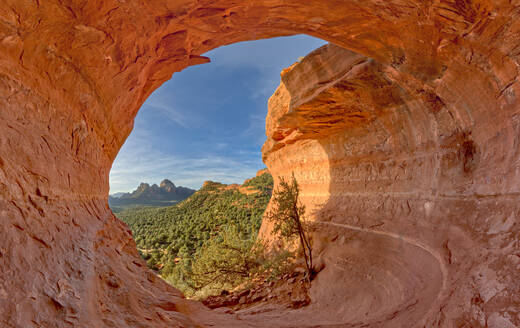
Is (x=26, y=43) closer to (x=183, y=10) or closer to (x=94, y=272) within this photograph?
(x=183, y=10)

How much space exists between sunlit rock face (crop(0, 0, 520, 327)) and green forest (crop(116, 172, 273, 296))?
464 cm

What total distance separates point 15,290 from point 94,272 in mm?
1002

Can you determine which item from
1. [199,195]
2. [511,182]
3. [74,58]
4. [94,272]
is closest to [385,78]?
[511,182]

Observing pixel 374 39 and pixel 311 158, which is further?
pixel 311 158

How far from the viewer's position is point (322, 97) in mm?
7926

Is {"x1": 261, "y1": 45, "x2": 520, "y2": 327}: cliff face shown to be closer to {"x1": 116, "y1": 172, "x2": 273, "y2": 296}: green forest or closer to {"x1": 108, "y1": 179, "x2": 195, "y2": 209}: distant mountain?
{"x1": 116, "y1": 172, "x2": 273, "y2": 296}: green forest

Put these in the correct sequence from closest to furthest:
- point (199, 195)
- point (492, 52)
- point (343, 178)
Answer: point (492, 52) < point (343, 178) < point (199, 195)

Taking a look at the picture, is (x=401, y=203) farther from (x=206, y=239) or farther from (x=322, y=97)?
(x=206, y=239)

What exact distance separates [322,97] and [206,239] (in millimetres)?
24666

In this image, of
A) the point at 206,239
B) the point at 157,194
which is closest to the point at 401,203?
the point at 206,239

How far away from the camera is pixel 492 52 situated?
3559mm

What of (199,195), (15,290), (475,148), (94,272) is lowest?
(199,195)

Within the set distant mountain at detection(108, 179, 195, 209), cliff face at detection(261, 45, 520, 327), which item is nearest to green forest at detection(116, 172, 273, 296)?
cliff face at detection(261, 45, 520, 327)

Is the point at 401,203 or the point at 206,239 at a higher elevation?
the point at 401,203
